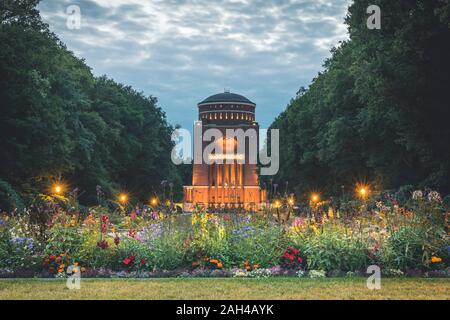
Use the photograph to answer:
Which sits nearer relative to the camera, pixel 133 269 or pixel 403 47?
pixel 133 269

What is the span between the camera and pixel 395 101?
29406 mm

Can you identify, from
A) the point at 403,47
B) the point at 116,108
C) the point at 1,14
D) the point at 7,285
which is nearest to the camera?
the point at 7,285

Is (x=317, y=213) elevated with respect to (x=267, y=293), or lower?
elevated

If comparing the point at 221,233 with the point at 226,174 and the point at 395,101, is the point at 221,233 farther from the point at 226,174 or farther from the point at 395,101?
the point at 226,174

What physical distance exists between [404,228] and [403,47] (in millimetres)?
12687

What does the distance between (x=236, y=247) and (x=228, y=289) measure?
3302mm

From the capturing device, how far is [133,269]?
15.3 metres

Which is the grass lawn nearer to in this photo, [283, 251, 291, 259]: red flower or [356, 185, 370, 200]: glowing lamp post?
[283, 251, 291, 259]: red flower

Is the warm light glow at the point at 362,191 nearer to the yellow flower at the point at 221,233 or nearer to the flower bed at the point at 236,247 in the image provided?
the flower bed at the point at 236,247

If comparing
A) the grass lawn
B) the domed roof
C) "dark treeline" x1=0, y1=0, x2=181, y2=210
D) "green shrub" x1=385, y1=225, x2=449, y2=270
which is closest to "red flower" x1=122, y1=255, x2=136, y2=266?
the grass lawn

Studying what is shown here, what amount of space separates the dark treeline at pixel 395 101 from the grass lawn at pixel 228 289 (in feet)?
43.7
